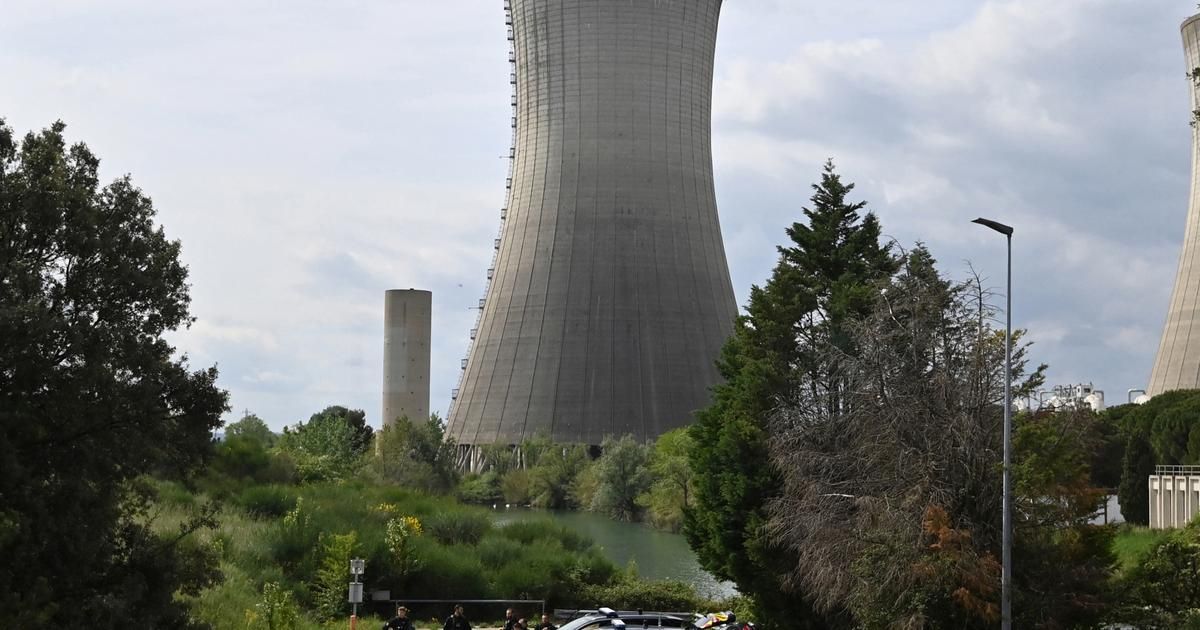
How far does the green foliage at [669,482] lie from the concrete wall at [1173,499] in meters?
10.1

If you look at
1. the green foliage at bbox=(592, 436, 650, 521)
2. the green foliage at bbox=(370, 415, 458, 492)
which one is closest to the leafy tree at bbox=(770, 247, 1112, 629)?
the green foliage at bbox=(370, 415, 458, 492)

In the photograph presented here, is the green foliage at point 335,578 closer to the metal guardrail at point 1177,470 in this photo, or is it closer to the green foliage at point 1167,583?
the green foliage at point 1167,583

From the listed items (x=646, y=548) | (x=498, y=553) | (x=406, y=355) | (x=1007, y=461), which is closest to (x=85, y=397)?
(x=1007, y=461)

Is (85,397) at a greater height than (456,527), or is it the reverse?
(85,397)

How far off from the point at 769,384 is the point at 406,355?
4124 centimetres

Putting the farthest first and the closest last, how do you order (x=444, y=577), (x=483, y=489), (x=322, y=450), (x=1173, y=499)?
1. (x=483, y=489)
2. (x=322, y=450)
3. (x=1173, y=499)
4. (x=444, y=577)

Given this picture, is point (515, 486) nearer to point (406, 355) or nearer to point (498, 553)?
point (406, 355)

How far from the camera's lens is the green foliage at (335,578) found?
1620 cm

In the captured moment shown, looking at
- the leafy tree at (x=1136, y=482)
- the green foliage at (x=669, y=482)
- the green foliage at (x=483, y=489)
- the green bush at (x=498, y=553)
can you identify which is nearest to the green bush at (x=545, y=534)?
the green bush at (x=498, y=553)

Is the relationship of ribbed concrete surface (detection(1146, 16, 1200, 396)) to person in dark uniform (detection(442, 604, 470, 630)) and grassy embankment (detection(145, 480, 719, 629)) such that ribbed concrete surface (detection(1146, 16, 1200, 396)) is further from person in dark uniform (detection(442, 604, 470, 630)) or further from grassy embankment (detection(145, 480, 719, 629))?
person in dark uniform (detection(442, 604, 470, 630))

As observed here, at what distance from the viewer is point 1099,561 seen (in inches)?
491

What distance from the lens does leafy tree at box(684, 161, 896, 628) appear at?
1574 centimetres

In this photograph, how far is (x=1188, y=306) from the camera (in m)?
37.5

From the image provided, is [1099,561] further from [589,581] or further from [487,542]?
[487,542]
